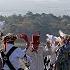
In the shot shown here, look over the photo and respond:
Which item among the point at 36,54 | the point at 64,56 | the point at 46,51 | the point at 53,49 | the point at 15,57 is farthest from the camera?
the point at 53,49

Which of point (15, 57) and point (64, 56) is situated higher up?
point (15, 57)

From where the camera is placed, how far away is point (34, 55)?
10773mm

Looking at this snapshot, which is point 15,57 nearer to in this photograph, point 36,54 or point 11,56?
point 11,56

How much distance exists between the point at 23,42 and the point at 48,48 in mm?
686

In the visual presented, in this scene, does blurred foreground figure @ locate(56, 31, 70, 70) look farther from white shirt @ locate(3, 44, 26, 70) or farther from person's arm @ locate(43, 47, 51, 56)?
white shirt @ locate(3, 44, 26, 70)

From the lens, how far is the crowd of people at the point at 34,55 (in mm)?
10023

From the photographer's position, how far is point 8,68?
998 centimetres

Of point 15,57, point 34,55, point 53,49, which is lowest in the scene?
point 53,49

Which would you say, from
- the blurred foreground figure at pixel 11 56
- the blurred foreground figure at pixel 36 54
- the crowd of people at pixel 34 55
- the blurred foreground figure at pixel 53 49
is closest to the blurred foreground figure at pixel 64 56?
the crowd of people at pixel 34 55

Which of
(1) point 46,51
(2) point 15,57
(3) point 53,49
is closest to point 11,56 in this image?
(2) point 15,57

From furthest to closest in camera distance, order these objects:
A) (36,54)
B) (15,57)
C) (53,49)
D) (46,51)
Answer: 1. (53,49)
2. (46,51)
3. (36,54)
4. (15,57)

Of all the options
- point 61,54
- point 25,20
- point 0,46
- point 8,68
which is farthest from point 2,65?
point 25,20

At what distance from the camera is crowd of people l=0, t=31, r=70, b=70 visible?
10.0 metres

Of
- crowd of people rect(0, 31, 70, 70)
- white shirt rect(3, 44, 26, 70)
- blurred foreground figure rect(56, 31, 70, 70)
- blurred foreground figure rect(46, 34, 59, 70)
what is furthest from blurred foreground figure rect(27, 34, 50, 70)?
blurred foreground figure rect(46, 34, 59, 70)
